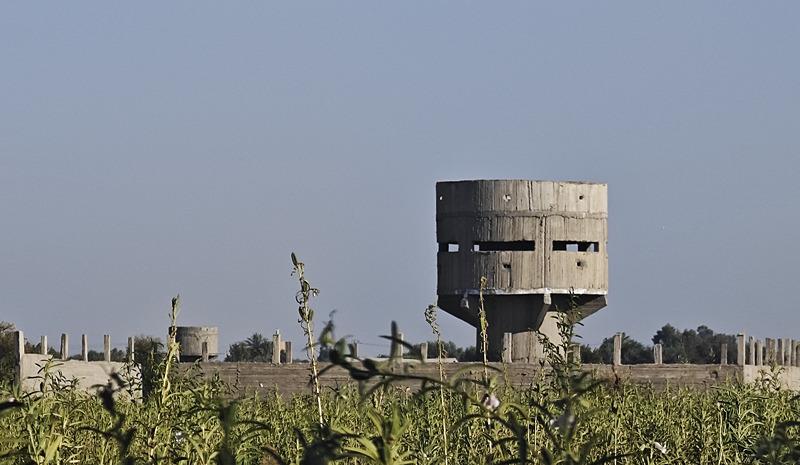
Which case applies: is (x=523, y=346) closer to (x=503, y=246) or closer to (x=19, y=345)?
(x=503, y=246)

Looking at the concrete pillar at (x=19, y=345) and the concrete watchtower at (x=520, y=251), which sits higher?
the concrete watchtower at (x=520, y=251)

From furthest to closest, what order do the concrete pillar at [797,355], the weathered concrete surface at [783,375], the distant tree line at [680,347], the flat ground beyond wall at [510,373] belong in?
the distant tree line at [680,347]
the concrete pillar at [797,355]
the weathered concrete surface at [783,375]
the flat ground beyond wall at [510,373]

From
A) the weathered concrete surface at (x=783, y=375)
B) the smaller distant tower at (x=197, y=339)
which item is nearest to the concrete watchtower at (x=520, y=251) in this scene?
the weathered concrete surface at (x=783, y=375)

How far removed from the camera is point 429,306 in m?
7.14

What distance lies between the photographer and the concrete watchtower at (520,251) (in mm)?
29656

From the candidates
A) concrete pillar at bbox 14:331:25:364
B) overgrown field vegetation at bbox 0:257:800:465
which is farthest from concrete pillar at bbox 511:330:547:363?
overgrown field vegetation at bbox 0:257:800:465

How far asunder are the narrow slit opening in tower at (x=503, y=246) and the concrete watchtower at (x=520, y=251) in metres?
0.02

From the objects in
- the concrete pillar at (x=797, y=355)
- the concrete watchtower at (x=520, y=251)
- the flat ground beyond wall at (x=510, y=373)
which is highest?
the concrete watchtower at (x=520, y=251)

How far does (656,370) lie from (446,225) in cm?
618

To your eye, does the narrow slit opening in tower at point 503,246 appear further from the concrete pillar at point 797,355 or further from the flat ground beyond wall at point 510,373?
the concrete pillar at point 797,355

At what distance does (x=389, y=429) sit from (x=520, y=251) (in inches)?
1085

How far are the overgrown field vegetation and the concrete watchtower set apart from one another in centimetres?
1962

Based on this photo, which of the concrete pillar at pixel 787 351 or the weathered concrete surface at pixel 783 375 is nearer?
the weathered concrete surface at pixel 783 375

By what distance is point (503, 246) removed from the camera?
3038 centimetres
